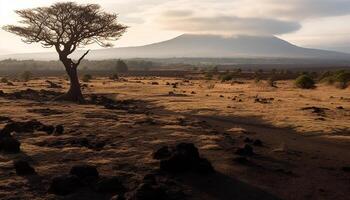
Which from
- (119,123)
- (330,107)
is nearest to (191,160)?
(119,123)

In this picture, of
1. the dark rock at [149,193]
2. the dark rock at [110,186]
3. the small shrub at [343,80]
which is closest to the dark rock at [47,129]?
the dark rock at [110,186]

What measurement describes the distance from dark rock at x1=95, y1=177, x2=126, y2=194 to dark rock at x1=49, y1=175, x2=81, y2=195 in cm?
62

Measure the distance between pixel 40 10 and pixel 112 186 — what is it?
109 ft

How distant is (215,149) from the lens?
65.6 ft

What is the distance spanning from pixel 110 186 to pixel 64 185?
1.27m

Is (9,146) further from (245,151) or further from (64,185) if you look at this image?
(245,151)

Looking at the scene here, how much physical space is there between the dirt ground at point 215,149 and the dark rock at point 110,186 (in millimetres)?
369

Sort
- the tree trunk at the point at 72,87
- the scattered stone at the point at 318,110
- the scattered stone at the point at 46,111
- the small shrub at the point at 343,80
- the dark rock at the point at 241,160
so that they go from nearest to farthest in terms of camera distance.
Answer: the dark rock at the point at 241,160 < the scattered stone at the point at 46,111 < the scattered stone at the point at 318,110 < the tree trunk at the point at 72,87 < the small shrub at the point at 343,80

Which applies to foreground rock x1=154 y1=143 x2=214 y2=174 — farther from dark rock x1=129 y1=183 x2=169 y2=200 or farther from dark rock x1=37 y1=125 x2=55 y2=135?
dark rock x1=37 y1=125 x2=55 y2=135

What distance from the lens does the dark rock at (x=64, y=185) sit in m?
13.6

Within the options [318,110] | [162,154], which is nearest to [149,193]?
[162,154]

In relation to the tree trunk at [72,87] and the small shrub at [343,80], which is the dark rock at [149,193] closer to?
the tree trunk at [72,87]

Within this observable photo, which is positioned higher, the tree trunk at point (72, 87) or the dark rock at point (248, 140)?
the tree trunk at point (72, 87)

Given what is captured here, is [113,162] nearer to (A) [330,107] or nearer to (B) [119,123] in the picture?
(B) [119,123]
